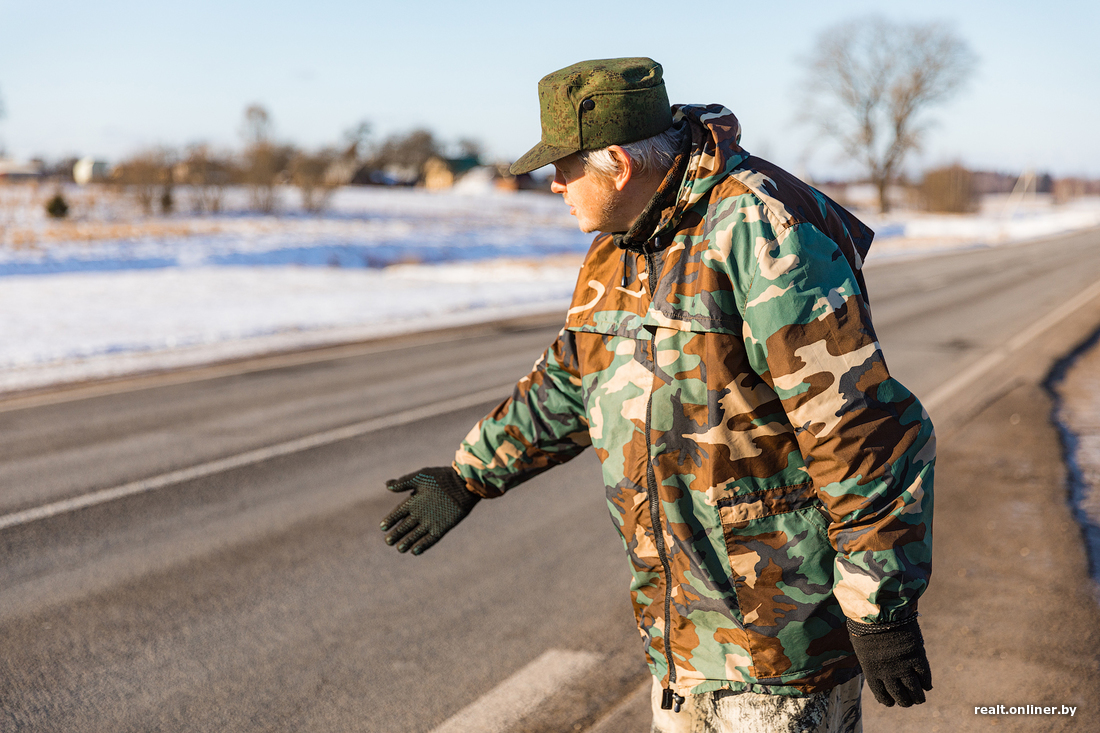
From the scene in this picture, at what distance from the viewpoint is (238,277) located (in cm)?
2025

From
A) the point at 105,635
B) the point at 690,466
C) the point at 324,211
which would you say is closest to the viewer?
the point at 690,466

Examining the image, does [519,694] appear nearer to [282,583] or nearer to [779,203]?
[282,583]

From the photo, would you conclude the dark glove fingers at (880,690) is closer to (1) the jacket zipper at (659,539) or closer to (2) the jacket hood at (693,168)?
(1) the jacket zipper at (659,539)

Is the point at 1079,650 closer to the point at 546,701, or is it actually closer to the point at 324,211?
the point at 546,701

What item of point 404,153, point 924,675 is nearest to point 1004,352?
point 924,675

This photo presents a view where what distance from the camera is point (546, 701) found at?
10.5 feet

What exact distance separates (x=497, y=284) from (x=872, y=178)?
1961 inches

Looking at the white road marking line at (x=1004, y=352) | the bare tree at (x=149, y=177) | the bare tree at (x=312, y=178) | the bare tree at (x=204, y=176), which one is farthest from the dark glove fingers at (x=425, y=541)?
the bare tree at (x=312, y=178)

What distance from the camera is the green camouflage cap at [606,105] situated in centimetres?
174

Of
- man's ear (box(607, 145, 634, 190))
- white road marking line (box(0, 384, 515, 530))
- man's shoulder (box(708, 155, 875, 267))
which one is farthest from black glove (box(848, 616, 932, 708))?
white road marking line (box(0, 384, 515, 530))

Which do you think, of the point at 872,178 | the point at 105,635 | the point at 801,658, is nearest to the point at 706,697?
the point at 801,658

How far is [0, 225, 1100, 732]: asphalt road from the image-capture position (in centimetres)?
323

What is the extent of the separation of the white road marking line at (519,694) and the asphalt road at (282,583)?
15mm

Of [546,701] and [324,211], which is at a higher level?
[324,211]
